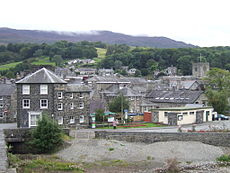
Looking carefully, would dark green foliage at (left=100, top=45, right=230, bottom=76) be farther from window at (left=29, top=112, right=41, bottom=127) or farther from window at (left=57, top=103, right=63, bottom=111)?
window at (left=29, top=112, right=41, bottom=127)

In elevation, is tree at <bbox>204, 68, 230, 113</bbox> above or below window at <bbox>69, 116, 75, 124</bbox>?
above

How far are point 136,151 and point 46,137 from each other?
932 centimetres

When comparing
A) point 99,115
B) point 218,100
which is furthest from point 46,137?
point 218,100

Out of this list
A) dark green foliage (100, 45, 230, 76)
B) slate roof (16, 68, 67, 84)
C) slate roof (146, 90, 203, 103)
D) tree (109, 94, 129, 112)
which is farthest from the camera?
dark green foliage (100, 45, 230, 76)

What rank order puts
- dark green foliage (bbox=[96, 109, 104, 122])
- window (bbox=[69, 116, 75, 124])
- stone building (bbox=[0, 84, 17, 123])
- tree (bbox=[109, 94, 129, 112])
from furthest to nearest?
tree (bbox=[109, 94, 129, 112]) < stone building (bbox=[0, 84, 17, 123]) < dark green foliage (bbox=[96, 109, 104, 122]) < window (bbox=[69, 116, 75, 124])

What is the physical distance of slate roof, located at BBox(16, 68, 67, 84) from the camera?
4416cm

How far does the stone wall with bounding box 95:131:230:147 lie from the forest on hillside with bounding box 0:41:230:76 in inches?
3888

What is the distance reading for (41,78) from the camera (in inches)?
1751

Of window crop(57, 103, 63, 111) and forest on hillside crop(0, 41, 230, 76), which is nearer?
window crop(57, 103, 63, 111)

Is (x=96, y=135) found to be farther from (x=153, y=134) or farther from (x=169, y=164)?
(x=169, y=164)

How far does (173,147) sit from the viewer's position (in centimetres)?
3794

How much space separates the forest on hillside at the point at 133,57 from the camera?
147375 mm

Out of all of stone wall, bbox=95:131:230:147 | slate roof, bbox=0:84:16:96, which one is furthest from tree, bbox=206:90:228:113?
slate roof, bbox=0:84:16:96

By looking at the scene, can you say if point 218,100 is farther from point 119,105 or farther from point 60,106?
point 60,106
